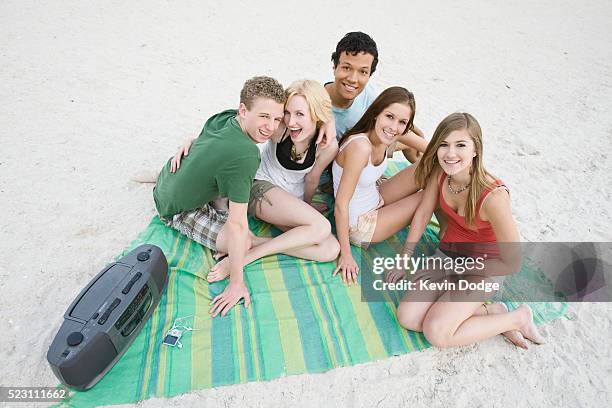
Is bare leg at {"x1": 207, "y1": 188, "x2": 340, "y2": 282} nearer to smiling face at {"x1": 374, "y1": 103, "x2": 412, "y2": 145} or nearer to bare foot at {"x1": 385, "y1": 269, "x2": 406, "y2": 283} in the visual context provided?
bare foot at {"x1": 385, "y1": 269, "x2": 406, "y2": 283}

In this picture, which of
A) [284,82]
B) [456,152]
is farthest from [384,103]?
[284,82]

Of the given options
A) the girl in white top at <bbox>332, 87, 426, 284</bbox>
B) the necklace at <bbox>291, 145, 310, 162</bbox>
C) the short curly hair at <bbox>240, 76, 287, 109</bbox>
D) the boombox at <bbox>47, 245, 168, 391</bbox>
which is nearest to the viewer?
the boombox at <bbox>47, 245, 168, 391</bbox>

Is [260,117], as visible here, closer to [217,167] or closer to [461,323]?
[217,167]

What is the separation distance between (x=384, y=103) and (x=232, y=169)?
1248 mm

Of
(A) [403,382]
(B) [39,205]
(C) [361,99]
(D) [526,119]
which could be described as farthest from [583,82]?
(B) [39,205]

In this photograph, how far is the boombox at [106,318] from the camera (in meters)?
2.37

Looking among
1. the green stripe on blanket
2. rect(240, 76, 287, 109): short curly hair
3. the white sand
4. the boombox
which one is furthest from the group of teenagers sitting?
the boombox

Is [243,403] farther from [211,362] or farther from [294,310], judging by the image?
[294,310]

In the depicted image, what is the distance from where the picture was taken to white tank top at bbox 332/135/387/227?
345 centimetres


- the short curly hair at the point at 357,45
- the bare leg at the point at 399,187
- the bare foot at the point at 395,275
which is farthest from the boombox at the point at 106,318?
the short curly hair at the point at 357,45

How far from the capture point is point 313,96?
10.2 feet

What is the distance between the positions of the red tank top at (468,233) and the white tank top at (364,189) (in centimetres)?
52

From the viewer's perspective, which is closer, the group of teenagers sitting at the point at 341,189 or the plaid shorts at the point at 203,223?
the group of teenagers sitting at the point at 341,189

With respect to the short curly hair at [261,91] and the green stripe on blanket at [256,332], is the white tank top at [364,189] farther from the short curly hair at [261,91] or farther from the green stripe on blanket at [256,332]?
the short curly hair at [261,91]
